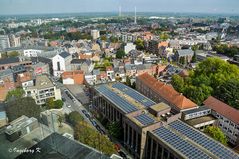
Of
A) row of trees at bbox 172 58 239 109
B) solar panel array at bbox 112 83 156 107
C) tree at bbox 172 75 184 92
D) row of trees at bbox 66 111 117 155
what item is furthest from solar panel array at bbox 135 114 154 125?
tree at bbox 172 75 184 92

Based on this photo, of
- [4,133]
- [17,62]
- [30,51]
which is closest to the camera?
[4,133]

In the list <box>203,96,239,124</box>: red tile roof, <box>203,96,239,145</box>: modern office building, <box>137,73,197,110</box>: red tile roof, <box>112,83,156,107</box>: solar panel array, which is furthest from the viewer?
<box>137,73,197,110</box>: red tile roof

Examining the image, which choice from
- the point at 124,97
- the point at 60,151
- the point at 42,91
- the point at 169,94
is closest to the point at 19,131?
the point at 60,151

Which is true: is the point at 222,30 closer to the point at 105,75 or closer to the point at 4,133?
the point at 105,75

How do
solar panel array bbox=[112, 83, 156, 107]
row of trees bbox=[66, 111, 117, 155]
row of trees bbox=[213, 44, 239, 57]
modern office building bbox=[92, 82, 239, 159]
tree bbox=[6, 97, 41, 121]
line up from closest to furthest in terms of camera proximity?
modern office building bbox=[92, 82, 239, 159], row of trees bbox=[66, 111, 117, 155], tree bbox=[6, 97, 41, 121], solar panel array bbox=[112, 83, 156, 107], row of trees bbox=[213, 44, 239, 57]

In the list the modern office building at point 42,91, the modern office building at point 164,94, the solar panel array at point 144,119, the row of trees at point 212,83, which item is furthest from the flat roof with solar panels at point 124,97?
the row of trees at point 212,83

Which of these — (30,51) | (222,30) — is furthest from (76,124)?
(222,30)

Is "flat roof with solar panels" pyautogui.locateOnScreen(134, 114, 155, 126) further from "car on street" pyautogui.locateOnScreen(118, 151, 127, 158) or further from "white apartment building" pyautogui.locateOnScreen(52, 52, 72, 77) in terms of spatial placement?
"white apartment building" pyautogui.locateOnScreen(52, 52, 72, 77)
